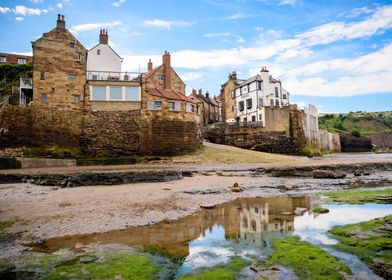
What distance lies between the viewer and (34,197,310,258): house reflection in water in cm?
693

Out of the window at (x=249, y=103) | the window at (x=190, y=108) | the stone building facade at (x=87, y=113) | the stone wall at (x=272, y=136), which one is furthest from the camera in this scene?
Answer: the window at (x=249, y=103)

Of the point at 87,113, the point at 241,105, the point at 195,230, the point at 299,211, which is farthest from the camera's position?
the point at 241,105

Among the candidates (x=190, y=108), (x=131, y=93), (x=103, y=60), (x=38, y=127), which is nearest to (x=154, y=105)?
(x=131, y=93)

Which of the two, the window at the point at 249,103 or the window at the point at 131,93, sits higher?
the window at the point at 249,103

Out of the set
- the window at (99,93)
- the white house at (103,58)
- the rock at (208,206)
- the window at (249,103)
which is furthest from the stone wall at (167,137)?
the rock at (208,206)

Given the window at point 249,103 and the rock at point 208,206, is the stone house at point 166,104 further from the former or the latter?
the rock at point 208,206

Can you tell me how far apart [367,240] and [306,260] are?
7.05ft

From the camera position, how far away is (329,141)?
61.6 metres

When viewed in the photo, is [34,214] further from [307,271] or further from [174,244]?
[307,271]

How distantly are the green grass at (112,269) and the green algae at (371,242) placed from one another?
13.9 ft

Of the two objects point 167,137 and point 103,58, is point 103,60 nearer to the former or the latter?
point 103,58

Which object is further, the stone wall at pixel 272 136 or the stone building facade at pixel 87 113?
the stone wall at pixel 272 136

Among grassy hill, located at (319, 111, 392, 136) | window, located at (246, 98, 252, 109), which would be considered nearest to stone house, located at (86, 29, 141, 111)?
window, located at (246, 98, 252, 109)

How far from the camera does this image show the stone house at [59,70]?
30.8m
